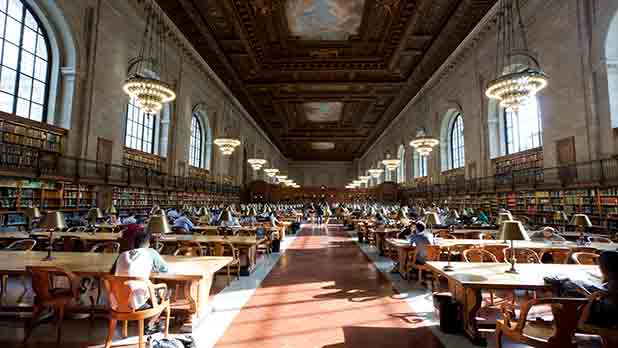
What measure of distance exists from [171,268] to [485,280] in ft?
10.9

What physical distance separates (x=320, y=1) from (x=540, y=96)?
26.8 feet

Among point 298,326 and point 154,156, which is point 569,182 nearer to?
point 298,326

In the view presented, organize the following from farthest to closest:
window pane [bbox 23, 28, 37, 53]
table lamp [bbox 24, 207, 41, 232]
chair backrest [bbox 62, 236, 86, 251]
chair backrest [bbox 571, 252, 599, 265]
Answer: window pane [bbox 23, 28, 37, 53]
table lamp [bbox 24, 207, 41, 232]
chair backrest [bbox 62, 236, 86, 251]
chair backrest [bbox 571, 252, 599, 265]

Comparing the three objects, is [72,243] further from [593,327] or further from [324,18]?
[324,18]

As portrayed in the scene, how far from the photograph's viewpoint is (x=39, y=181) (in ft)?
24.7

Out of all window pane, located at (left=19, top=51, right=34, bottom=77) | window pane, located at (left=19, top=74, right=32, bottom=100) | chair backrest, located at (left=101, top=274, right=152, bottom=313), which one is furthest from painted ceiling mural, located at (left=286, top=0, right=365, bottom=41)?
chair backrest, located at (left=101, top=274, right=152, bottom=313)

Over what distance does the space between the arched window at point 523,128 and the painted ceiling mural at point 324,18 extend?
6.86 m

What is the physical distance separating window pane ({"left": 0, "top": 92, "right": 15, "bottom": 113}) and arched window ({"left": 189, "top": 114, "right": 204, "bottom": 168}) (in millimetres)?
8876

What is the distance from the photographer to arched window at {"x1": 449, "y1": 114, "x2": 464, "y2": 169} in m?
16.1

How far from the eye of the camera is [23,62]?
7875 mm

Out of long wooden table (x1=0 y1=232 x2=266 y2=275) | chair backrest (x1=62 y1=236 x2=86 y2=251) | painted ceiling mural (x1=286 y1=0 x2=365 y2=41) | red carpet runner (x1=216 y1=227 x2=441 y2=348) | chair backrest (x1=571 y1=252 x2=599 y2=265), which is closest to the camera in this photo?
red carpet runner (x1=216 y1=227 x2=441 y2=348)

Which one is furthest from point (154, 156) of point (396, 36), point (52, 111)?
point (396, 36)

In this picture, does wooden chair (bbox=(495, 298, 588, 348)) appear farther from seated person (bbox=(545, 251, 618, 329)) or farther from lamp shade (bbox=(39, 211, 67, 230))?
lamp shade (bbox=(39, 211, 67, 230))

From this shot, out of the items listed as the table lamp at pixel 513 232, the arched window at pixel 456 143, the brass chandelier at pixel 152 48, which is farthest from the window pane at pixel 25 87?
the arched window at pixel 456 143
